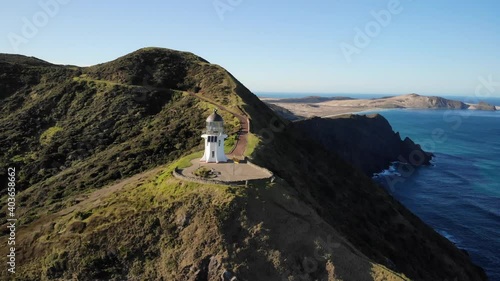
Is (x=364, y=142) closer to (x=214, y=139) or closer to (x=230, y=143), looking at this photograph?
(x=230, y=143)

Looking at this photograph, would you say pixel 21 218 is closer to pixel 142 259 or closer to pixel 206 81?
pixel 142 259

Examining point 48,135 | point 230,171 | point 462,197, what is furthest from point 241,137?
point 462,197

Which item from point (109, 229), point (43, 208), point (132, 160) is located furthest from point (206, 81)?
point (109, 229)

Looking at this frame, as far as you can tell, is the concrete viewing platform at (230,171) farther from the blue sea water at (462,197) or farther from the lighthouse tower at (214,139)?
the blue sea water at (462,197)

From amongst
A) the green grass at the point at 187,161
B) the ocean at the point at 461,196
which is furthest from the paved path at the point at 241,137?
the ocean at the point at 461,196

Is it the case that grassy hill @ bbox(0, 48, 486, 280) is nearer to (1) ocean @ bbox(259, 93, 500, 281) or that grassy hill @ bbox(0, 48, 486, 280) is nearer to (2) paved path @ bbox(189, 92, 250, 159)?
(2) paved path @ bbox(189, 92, 250, 159)
